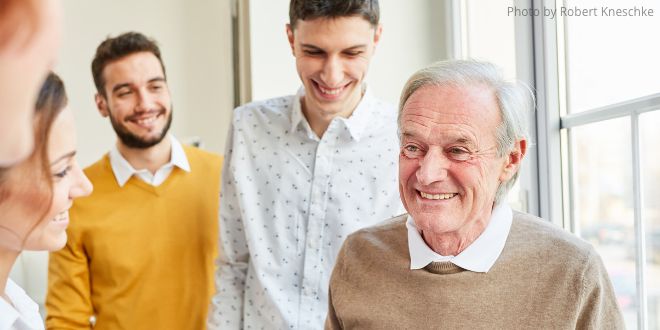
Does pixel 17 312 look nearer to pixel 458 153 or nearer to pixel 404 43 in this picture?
pixel 458 153

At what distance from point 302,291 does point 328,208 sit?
215 millimetres

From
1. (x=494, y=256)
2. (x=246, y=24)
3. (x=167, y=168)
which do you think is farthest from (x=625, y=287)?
(x=246, y=24)

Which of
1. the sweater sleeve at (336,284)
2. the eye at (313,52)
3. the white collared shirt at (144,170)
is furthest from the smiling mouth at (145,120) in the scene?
the sweater sleeve at (336,284)

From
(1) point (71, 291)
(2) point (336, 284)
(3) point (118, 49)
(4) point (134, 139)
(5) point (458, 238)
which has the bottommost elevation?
(1) point (71, 291)

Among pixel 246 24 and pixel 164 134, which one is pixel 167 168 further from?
pixel 246 24

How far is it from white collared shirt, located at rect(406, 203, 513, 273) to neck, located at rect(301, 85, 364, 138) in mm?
469

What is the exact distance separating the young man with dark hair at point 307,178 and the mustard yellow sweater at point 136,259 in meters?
0.32

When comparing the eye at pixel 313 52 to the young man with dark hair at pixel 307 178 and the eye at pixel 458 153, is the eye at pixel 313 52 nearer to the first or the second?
the young man with dark hair at pixel 307 178

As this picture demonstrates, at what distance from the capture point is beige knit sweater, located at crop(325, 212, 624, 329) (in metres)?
1.37

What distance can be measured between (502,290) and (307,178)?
655mm

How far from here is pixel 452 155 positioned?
1419 millimetres

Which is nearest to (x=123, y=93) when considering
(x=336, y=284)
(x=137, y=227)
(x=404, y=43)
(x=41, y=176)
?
(x=137, y=227)

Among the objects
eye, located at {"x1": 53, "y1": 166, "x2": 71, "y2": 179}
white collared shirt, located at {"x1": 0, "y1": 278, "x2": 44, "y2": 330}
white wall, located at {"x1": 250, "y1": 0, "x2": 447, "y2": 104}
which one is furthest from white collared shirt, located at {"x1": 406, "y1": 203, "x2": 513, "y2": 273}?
white wall, located at {"x1": 250, "y1": 0, "x2": 447, "y2": 104}

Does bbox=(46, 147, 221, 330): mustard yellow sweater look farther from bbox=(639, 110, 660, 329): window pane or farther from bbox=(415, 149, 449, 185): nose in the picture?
bbox=(639, 110, 660, 329): window pane
